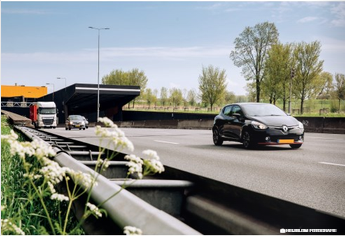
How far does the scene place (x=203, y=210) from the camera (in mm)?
3045

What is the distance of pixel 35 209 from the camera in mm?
4148

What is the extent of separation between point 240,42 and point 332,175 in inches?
2605

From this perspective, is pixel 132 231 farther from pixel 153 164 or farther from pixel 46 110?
pixel 46 110

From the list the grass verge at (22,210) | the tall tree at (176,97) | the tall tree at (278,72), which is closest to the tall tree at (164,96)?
the tall tree at (176,97)

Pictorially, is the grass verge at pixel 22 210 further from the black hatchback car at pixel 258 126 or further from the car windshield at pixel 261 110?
the car windshield at pixel 261 110

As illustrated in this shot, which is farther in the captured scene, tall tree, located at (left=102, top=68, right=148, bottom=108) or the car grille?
tall tree, located at (left=102, top=68, right=148, bottom=108)

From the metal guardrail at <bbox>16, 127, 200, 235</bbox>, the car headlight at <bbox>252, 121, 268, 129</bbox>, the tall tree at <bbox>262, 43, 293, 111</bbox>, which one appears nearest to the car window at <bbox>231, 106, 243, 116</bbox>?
the car headlight at <bbox>252, 121, 268, 129</bbox>

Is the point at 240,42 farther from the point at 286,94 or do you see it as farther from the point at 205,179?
the point at 205,179

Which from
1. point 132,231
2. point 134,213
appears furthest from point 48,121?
point 132,231

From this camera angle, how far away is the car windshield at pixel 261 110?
48.5 ft

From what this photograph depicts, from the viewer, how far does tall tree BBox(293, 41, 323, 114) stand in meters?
64.7

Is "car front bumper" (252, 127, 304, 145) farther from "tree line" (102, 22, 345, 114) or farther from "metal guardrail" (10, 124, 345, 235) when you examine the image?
"tree line" (102, 22, 345, 114)

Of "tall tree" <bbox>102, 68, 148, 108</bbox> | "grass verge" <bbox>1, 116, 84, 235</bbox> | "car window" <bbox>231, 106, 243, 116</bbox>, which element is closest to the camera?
"grass verge" <bbox>1, 116, 84, 235</bbox>

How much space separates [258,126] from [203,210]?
11.1 meters
